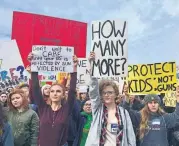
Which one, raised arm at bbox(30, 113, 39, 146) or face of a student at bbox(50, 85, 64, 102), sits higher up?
face of a student at bbox(50, 85, 64, 102)

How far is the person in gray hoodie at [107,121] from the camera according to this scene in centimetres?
457

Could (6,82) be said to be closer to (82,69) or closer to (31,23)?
(82,69)

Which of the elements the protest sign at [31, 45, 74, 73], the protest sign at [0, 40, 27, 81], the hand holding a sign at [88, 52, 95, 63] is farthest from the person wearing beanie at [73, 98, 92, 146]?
the protest sign at [0, 40, 27, 81]

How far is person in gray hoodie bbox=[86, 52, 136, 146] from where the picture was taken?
4.57 metres

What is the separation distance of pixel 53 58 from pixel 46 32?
3689 millimetres

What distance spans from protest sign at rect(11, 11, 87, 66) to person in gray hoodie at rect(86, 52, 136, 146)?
4818 millimetres

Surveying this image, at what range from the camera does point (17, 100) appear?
5.20 m

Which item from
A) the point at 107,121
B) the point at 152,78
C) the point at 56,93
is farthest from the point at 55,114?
the point at 152,78

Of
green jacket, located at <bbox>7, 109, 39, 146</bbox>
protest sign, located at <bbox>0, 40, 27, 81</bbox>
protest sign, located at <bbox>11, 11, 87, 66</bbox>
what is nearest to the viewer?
green jacket, located at <bbox>7, 109, 39, 146</bbox>

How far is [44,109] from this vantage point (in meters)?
5.22

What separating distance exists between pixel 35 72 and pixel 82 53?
5022 mm

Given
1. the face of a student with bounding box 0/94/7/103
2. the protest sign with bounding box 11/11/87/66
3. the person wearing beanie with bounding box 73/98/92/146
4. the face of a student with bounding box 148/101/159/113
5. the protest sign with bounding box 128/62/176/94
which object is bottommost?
the person wearing beanie with bounding box 73/98/92/146

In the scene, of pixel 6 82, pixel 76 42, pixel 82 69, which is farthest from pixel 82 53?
pixel 6 82

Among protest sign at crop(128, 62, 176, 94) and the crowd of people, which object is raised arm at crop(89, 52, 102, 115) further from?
protest sign at crop(128, 62, 176, 94)
